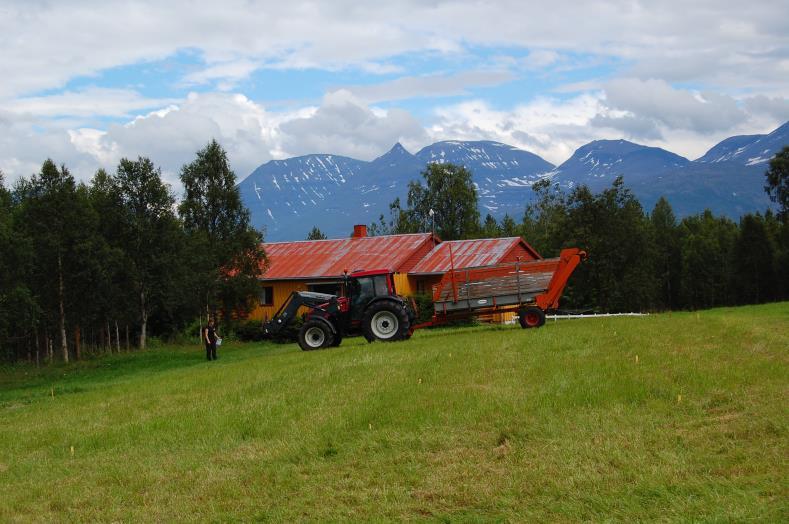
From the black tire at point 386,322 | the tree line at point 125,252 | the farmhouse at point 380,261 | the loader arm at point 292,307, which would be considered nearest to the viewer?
the black tire at point 386,322

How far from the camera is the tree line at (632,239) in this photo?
6328 centimetres

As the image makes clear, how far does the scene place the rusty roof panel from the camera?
4866 cm

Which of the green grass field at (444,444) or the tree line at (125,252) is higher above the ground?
the tree line at (125,252)

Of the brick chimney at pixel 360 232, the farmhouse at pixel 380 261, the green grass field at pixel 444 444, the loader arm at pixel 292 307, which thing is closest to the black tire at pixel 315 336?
the loader arm at pixel 292 307

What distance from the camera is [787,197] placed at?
78.6 m

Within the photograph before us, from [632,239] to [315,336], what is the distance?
41219 mm

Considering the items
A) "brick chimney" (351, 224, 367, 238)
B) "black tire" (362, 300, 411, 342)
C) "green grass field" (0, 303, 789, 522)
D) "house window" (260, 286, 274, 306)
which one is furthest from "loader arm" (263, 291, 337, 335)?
"brick chimney" (351, 224, 367, 238)

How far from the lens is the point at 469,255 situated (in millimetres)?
49969

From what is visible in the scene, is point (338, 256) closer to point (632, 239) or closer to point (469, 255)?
point (469, 255)

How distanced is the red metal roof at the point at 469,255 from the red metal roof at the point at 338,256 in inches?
39.3

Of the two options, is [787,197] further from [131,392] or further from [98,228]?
[131,392]

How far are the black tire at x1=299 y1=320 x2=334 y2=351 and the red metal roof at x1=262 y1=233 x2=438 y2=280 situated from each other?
20149 mm

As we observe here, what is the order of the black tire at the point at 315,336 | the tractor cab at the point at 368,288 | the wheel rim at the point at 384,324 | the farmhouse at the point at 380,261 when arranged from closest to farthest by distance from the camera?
the wheel rim at the point at 384,324, the tractor cab at the point at 368,288, the black tire at the point at 315,336, the farmhouse at the point at 380,261

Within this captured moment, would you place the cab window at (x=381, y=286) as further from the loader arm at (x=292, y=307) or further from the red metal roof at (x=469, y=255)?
the red metal roof at (x=469, y=255)
